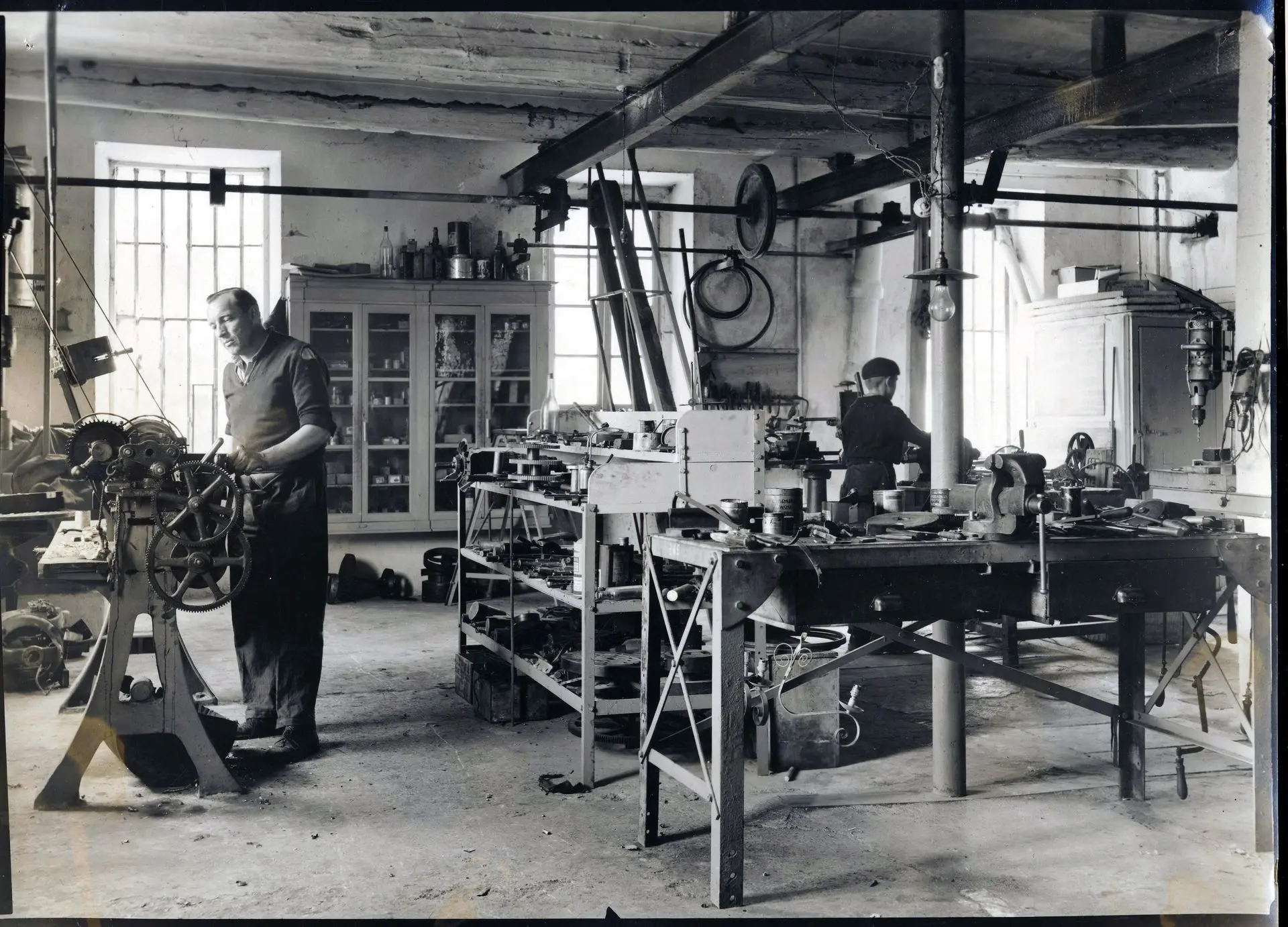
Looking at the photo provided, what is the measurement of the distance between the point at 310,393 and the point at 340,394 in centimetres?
368

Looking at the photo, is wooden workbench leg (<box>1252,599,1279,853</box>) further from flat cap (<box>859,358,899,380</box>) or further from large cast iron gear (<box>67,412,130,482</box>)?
large cast iron gear (<box>67,412,130,482</box>)

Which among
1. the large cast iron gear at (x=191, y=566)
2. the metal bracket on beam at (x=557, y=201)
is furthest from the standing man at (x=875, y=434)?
the large cast iron gear at (x=191, y=566)

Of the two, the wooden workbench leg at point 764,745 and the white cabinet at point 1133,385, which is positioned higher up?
the white cabinet at point 1133,385

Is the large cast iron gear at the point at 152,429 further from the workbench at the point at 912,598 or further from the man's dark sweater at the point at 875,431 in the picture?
the man's dark sweater at the point at 875,431

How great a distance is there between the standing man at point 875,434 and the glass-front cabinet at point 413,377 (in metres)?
2.88

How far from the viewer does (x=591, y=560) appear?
4023 millimetres

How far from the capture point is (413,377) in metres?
8.30

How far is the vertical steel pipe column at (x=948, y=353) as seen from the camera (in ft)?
12.8

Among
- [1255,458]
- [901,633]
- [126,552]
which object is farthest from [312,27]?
[1255,458]

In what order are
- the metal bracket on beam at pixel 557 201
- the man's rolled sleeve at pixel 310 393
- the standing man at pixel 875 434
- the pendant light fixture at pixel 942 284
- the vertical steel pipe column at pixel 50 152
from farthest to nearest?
1. the metal bracket on beam at pixel 557 201
2. the standing man at pixel 875 434
3. the man's rolled sleeve at pixel 310 393
4. the vertical steel pipe column at pixel 50 152
5. the pendant light fixture at pixel 942 284

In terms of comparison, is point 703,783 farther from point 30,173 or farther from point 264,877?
point 30,173

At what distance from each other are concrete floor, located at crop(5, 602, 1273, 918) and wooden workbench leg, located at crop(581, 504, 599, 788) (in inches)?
4.5

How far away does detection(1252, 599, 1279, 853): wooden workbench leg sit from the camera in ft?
10.5

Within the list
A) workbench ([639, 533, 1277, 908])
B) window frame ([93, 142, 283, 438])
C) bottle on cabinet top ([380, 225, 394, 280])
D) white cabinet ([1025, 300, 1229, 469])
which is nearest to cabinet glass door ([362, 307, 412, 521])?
bottle on cabinet top ([380, 225, 394, 280])
